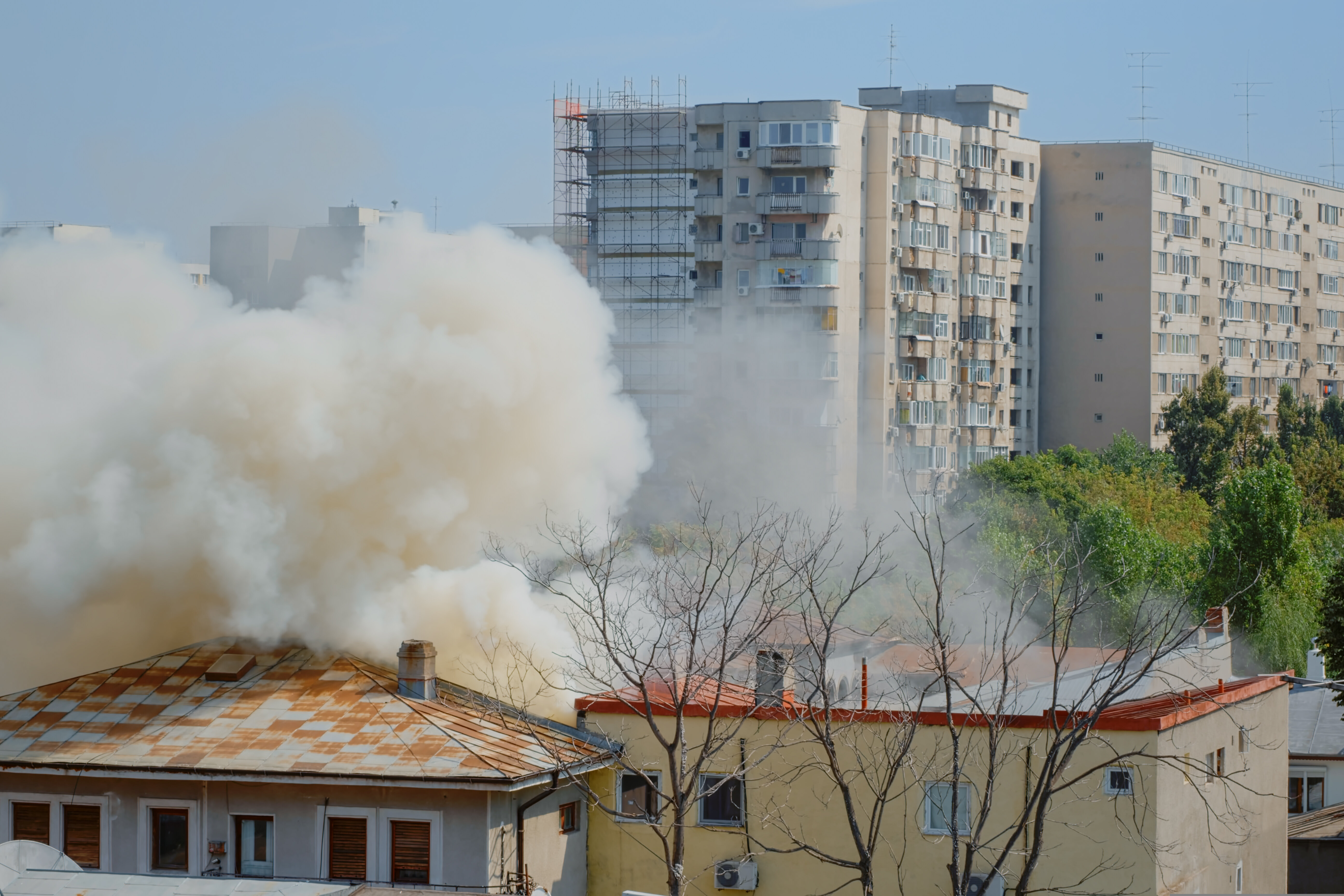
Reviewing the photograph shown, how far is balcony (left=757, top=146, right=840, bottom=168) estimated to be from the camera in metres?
63.3

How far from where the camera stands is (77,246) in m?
29.0

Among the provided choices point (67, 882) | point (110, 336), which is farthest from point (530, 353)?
point (67, 882)

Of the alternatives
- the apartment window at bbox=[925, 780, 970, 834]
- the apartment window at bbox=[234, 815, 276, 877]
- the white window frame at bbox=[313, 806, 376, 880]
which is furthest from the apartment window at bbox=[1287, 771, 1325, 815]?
the apartment window at bbox=[234, 815, 276, 877]

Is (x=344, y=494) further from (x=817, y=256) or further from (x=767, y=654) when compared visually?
(x=817, y=256)

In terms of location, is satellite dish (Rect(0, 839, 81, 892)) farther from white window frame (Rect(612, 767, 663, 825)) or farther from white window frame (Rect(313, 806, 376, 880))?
white window frame (Rect(612, 767, 663, 825))

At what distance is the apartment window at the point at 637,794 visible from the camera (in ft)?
67.8

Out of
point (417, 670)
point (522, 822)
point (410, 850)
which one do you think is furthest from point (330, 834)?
point (417, 670)

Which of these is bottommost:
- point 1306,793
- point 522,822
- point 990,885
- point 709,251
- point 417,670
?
point 1306,793

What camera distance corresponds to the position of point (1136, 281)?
81.2 metres

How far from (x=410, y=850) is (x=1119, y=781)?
27.2 ft

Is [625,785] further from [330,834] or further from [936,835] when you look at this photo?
[936,835]

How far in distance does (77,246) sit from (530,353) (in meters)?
9.22

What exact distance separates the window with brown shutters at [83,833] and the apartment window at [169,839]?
641 mm

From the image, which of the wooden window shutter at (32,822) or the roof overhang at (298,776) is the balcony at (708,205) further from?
the wooden window shutter at (32,822)
